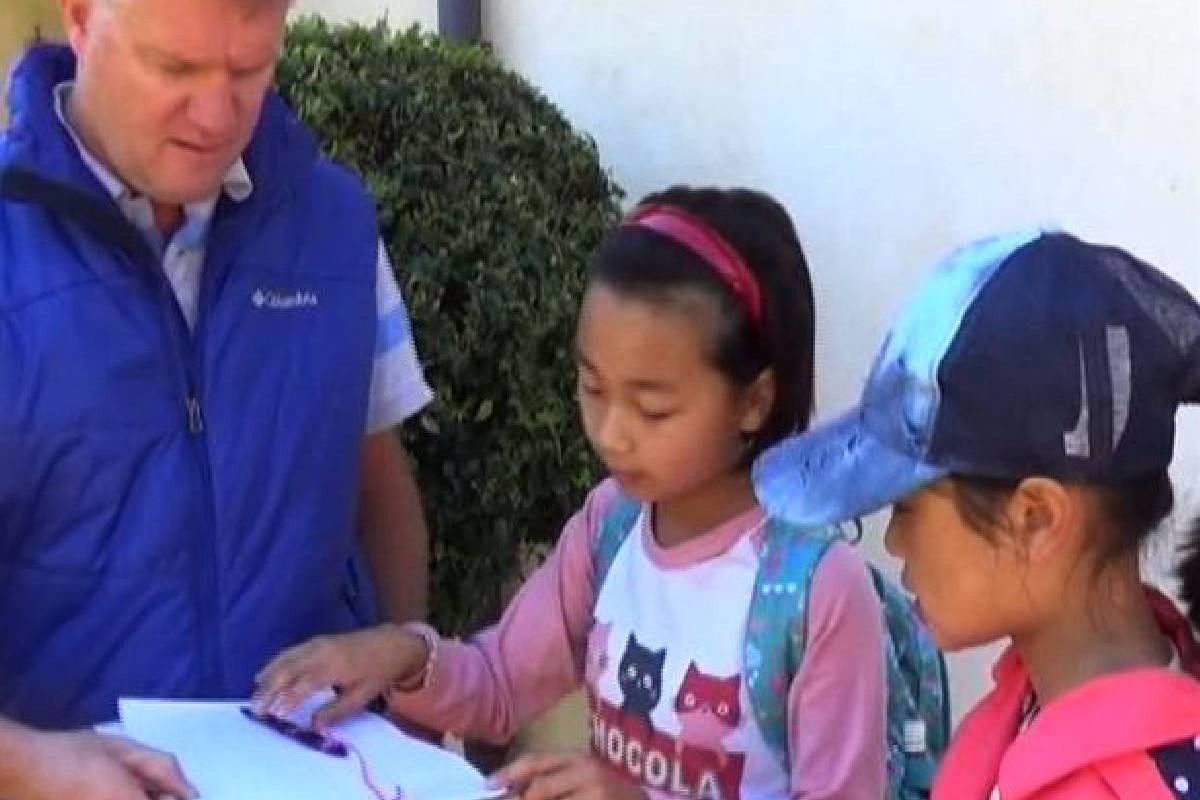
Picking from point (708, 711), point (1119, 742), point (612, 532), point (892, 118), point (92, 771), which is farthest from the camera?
point (892, 118)

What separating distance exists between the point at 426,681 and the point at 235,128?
0.68 meters

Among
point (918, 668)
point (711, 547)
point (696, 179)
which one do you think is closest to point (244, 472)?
point (711, 547)

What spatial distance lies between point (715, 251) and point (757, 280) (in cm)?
6

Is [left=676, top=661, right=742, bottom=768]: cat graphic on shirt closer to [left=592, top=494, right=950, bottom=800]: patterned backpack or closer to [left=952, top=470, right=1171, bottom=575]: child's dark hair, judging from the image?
[left=592, top=494, right=950, bottom=800]: patterned backpack

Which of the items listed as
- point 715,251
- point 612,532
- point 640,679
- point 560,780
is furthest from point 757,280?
point 560,780

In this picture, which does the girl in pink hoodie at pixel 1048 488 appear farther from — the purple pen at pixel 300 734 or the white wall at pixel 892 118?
the white wall at pixel 892 118

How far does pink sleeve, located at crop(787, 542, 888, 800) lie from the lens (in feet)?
7.46

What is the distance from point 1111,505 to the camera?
1.88 metres

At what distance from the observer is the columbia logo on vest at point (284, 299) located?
249 cm

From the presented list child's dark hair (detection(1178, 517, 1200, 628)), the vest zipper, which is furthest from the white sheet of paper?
child's dark hair (detection(1178, 517, 1200, 628))

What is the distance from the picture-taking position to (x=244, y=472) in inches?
96.3

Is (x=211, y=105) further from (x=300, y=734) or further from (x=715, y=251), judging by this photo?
(x=300, y=734)

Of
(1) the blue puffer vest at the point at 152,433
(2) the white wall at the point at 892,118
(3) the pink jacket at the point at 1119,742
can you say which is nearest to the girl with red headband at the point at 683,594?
(1) the blue puffer vest at the point at 152,433

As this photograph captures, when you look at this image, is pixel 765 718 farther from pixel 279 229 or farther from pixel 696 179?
pixel 696 179
